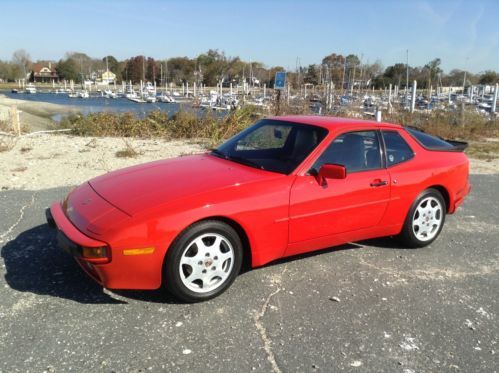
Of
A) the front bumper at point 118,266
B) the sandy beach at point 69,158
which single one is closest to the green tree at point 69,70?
the sandy beach at point 69,158

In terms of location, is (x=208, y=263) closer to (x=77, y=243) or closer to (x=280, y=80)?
(x=77, y=243)

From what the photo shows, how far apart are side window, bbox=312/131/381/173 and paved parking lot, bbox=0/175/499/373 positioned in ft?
3.27

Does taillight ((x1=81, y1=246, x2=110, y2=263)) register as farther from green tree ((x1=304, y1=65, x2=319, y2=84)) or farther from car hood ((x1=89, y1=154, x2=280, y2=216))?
green tree ((x1=304, y1=65, x2=319, y2=84))

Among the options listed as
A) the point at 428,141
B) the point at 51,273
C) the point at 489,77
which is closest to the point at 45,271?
the point at 51,273

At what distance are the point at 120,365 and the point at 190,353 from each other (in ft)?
1.43

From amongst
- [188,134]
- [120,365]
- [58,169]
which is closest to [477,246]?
[120,365]

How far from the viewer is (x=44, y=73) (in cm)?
14150

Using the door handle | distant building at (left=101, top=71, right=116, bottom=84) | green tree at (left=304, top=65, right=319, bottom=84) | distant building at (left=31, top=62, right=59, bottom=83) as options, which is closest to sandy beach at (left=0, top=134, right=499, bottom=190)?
the door handle

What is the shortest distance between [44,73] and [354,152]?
157725 mm

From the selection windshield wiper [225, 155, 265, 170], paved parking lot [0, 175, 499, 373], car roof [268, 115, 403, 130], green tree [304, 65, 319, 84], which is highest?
green tree [304, 65, 319, 84]

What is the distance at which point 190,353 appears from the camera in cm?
279

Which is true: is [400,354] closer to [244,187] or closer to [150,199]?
[244,187]

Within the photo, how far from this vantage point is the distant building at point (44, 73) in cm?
14088

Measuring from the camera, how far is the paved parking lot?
9.03 ft
